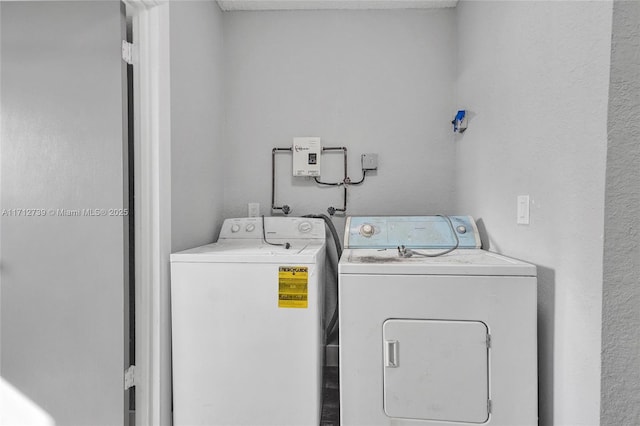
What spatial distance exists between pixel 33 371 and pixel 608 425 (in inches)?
84.7

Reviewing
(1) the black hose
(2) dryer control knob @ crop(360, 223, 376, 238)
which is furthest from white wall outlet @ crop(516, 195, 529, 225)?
(1) the black hose

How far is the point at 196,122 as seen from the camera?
1.76 m

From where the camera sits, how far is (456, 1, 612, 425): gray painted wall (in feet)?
3.01

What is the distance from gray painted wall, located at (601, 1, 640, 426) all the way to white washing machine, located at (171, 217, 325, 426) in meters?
0.97

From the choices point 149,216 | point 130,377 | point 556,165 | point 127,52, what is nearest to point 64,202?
point 149,216

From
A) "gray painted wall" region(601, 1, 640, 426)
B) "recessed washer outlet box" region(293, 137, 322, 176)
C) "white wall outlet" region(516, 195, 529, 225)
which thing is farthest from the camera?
"recessed washer outlet box" region(293, 137, 322, 176)

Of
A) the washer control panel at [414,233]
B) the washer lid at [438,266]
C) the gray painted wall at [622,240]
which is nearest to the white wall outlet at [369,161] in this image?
the washer control panel at [414,233]

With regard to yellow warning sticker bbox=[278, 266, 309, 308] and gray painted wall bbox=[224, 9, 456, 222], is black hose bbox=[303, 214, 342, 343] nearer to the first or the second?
gray painted wall bbox=[224, 9, 456, 222]

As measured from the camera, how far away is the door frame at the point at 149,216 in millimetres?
1377

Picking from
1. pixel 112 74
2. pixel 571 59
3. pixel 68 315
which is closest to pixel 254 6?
pixel 112 74

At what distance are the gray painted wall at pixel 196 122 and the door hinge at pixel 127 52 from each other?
19cm

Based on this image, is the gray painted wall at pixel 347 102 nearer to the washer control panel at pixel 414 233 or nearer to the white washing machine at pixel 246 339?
the washer control panel at pixel 414 233

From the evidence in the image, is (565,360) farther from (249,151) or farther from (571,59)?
(249,151)

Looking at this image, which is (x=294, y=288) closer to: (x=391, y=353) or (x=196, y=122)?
(x=391, y=353)
